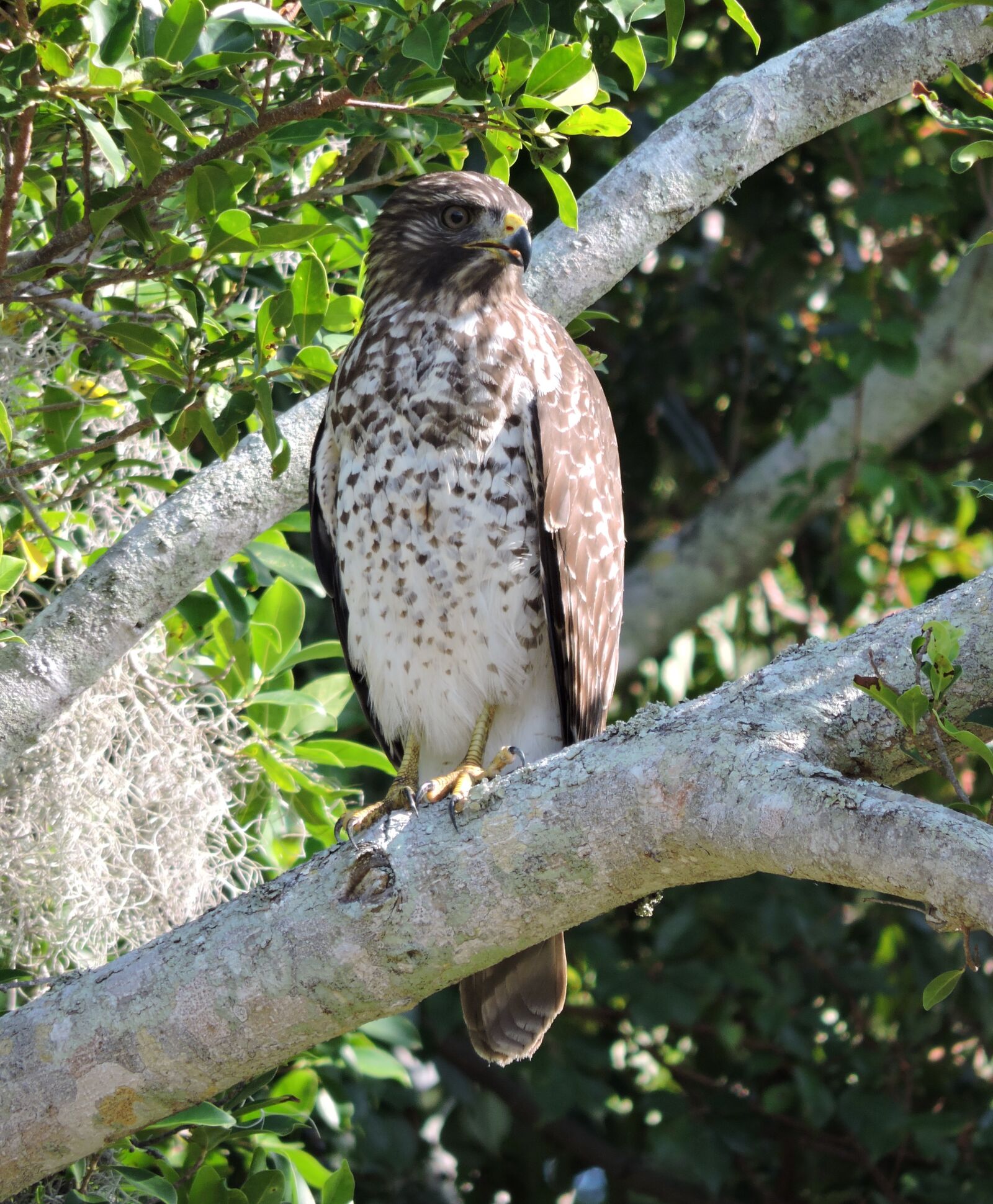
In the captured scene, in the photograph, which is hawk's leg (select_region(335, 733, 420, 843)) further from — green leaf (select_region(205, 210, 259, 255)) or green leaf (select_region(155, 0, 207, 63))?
green leaf (select_region(155, 0, 207, 63))

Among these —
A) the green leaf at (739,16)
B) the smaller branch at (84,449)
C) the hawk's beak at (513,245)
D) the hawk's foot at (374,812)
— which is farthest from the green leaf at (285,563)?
the green leaf at (739,16)

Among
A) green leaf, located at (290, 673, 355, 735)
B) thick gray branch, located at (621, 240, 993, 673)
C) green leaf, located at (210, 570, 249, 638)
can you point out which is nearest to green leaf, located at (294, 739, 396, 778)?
green leaf, located at (290, 673, 355, 735)

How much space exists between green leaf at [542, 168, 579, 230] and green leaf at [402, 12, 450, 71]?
1.16 feet

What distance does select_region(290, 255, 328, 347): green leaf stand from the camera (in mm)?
2375

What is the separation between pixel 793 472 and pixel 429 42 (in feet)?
9.71

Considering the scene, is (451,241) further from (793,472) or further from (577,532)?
(793,472)

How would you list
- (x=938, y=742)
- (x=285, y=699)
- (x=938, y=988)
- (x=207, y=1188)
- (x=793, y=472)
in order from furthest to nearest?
(x=793, y=472), (x=285, y=699), (x=207, y=1188), (x=938, y=742), (x=938, y=988)

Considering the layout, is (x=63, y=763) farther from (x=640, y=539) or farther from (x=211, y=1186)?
(x=640, y=539)

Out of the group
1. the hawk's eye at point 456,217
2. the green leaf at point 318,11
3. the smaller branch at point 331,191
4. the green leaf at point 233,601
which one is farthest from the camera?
the hawk's eye at point 456,217

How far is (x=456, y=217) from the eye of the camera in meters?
2.99

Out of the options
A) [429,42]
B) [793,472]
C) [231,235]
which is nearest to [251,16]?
[429,42]

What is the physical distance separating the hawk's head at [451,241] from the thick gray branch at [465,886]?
49.4 inches

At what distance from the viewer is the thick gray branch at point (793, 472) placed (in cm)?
454

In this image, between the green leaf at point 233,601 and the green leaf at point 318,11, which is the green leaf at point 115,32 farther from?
the green leaf at point 233,601
